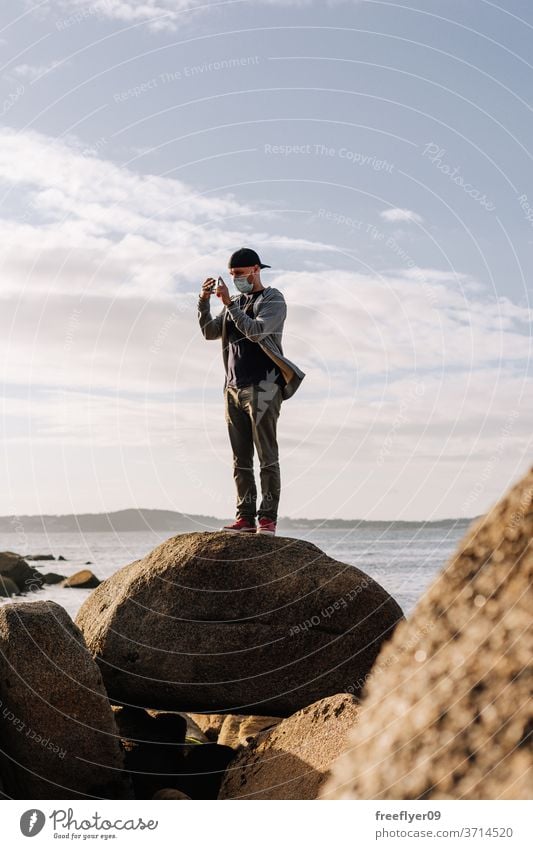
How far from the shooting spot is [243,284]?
1022 centimetres

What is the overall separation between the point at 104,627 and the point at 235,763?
2620 millimetres

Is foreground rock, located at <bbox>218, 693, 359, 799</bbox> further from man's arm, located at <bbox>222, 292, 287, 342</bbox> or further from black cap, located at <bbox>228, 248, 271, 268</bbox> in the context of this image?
black cap, located at <bbox>228, 248, 271, 268</bbox>

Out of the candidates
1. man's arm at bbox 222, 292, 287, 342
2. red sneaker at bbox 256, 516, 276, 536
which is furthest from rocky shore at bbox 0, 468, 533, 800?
man's arm at bbox 222, 292, 287, 342

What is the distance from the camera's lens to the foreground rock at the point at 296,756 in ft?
20.5

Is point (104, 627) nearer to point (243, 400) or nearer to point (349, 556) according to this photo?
point (243, 400)

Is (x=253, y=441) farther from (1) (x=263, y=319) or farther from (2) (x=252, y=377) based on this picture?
(1) (x=263, y=319)

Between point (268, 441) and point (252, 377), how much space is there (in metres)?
0.82

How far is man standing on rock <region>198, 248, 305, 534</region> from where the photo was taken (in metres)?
10.0

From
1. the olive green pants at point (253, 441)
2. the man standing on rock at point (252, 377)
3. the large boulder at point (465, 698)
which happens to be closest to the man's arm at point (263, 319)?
the man standing on rock at point (252, 377)

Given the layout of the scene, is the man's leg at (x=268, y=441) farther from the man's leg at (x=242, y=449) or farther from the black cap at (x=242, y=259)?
the black cap at (x=242, y=259)

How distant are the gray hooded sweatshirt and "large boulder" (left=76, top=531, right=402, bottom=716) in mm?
2134
